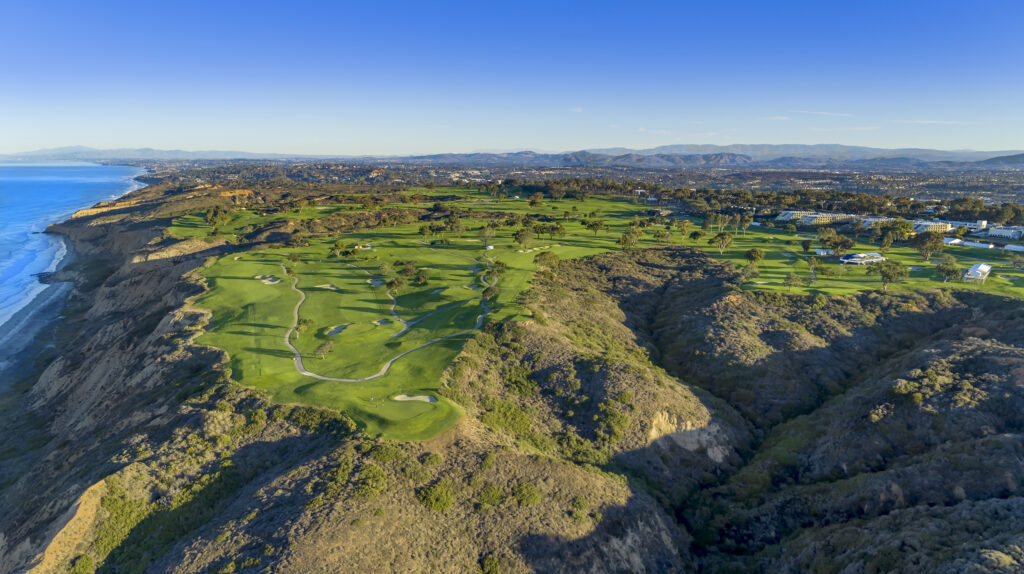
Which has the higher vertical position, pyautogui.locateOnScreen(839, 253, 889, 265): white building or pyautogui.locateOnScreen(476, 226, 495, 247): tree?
pyautogui.locateOnScreen(476, 226, 495, 247): tree

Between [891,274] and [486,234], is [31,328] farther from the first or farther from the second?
[891,274]

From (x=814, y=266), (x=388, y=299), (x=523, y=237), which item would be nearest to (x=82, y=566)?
(x=388, y=299)

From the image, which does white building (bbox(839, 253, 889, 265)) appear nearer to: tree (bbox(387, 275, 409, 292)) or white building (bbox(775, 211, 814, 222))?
white building (bbox(775, 211, 814, 222))

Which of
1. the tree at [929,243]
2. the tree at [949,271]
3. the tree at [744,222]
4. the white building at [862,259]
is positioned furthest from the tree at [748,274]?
the tree at [744,222]

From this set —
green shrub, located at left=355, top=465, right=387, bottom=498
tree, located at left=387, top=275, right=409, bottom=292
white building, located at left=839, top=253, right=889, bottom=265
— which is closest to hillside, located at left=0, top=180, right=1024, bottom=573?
green shrub, located at left=355, top=465, right=387, bottom=498

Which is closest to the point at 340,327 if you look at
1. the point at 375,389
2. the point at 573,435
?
the point at 375,389

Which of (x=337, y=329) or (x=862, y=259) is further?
(x=862, y=259)
